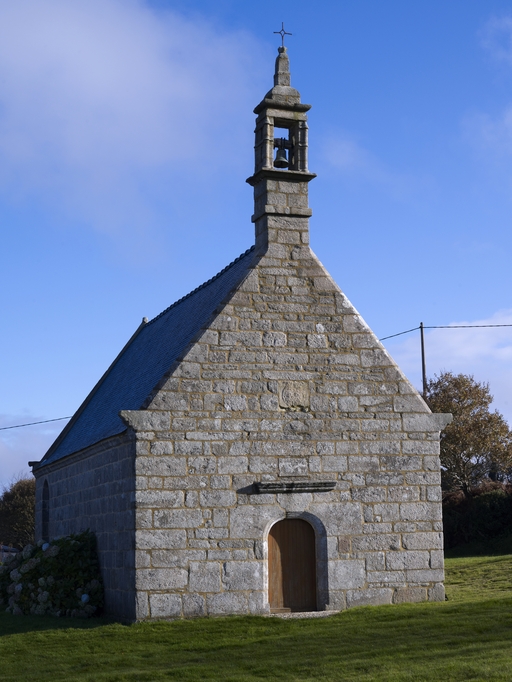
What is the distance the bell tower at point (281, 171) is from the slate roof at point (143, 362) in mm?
830

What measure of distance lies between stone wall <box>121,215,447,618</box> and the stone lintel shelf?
0.09 m

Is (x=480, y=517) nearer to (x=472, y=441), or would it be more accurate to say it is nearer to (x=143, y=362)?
(x=472, y=441)

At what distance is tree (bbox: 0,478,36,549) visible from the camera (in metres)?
37.2

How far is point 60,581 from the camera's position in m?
16.4

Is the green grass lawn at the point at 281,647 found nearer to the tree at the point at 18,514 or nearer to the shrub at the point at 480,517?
the shrub at the point at 480,517

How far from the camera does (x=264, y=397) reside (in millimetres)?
15133

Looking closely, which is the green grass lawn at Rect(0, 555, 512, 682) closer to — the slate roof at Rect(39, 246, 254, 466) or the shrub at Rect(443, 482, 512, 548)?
the slate roof at Rect(39, 246, 254, 466)

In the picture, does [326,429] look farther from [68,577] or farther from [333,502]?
[68,577]

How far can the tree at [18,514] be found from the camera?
37.2 metres

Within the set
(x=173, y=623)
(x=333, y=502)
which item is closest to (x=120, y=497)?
(x=173, y=623)

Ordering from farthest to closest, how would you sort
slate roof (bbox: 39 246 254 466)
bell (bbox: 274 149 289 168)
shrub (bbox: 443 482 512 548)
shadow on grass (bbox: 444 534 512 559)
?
1. shrub (bbox: 443 482 512 548)
2. shadow on grass (bbox: 444 534 512 559)
3. bell (bbox: 274 149 289 168)
4. slate roof (bbox: 39 246 254 466)

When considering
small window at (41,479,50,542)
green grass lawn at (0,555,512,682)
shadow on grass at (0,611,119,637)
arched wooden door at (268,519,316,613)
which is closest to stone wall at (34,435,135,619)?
shadow on grass at (0,611,119,637)

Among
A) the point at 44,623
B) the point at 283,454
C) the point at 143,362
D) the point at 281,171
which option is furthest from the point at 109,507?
the point at 281,171

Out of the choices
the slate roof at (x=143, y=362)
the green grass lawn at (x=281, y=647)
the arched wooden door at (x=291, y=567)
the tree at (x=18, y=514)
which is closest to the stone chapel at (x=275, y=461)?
the arched wooden door at (x=291, y=567)
